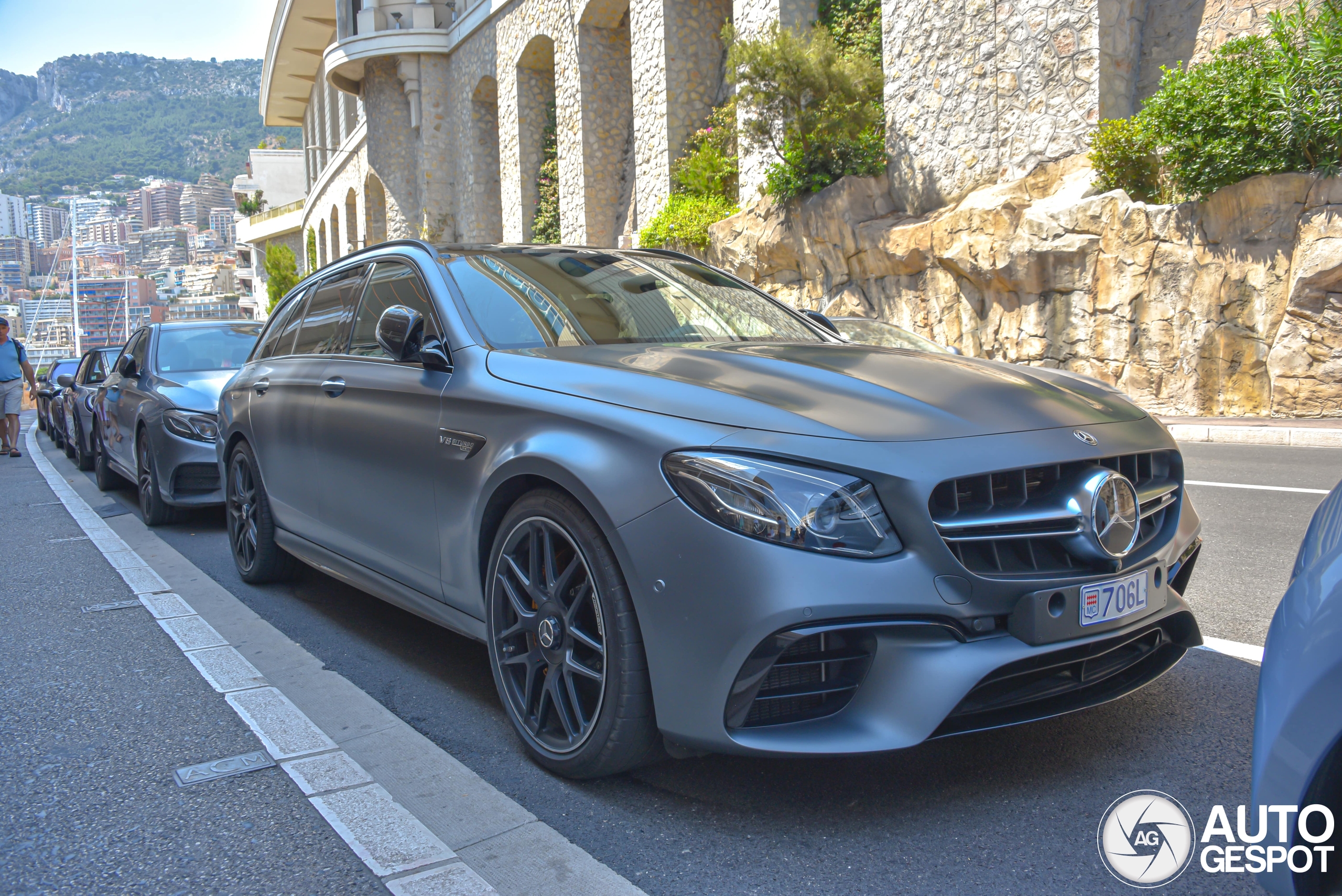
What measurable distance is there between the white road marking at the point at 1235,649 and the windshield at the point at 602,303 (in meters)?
1.77

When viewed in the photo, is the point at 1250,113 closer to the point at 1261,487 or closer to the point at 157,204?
the point at 1261,487

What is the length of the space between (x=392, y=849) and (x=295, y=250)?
7743cm

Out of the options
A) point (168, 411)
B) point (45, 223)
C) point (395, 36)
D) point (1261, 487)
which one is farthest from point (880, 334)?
point (45, 223)

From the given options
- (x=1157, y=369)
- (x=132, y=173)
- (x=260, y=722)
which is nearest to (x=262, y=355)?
(x=260, y=722)

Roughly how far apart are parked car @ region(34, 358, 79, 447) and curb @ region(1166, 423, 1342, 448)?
15352 mm

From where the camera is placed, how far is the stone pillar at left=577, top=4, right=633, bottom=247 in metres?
24.8

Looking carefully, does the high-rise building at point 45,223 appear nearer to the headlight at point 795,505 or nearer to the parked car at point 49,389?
the parked car at point 49,389

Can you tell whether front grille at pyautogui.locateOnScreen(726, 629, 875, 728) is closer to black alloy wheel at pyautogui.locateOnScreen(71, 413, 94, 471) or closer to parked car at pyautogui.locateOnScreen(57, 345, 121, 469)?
parked car at pyautogui.locateOnScreen(57, 345, 121, 469)

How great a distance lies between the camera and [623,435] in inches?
98.3

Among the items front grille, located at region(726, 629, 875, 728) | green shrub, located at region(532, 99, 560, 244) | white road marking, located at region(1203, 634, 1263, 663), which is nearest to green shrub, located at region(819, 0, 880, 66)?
green shrub, located at region(532, 99, 560, 244)

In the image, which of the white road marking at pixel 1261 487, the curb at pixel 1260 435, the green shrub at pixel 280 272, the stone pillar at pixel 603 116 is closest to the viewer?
the white road marking at pixel 1261 487

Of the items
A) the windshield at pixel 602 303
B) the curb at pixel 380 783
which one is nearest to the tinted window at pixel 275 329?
the curb at pixel 380 783

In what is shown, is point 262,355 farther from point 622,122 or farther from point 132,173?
point 132,173

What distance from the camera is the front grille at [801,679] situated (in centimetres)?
222
